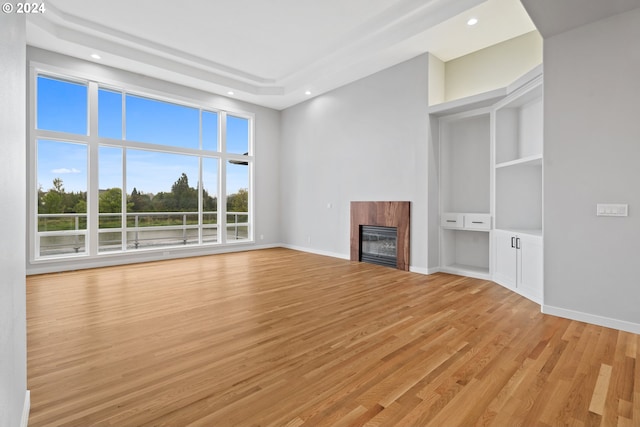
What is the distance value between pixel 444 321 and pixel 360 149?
4.16 m

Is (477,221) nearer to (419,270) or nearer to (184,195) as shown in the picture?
(419,270)

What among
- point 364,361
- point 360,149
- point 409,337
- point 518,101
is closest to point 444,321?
point 409,337

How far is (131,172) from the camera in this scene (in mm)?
6477

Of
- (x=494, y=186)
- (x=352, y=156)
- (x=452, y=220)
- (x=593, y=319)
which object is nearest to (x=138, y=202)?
(x=352, y=156)

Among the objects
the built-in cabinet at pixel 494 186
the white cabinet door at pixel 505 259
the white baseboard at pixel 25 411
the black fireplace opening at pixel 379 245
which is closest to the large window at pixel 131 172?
the black fireplace opening at pixel 379 245

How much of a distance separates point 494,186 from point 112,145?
22.8ft

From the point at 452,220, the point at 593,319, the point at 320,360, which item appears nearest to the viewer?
the point at 320,360

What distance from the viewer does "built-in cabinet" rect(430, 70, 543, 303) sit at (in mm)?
4113

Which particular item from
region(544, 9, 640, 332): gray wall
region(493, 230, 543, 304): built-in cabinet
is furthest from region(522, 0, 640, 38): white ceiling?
region(493, 230, 543, 304): built-in cabinet

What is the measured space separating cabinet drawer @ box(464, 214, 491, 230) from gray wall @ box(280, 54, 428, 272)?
0.68 metres

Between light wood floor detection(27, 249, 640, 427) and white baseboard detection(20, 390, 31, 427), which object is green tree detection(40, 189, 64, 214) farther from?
white baseboard detection(20, 390, 31, 427)

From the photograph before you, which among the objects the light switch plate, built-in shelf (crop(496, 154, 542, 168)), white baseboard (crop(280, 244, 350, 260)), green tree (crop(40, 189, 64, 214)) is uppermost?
built-in shelf (crop(496, 154, 542, 168))

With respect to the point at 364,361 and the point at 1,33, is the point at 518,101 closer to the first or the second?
the point at 364,361

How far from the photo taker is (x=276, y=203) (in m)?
8.70
